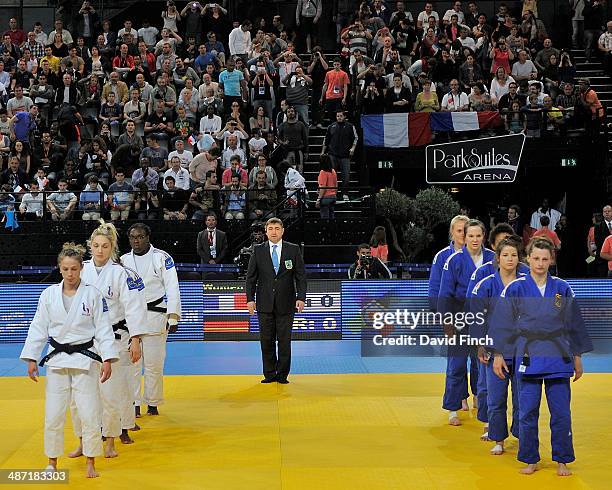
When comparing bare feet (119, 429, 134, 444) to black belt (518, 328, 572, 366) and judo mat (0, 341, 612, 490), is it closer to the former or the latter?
judo mat (0, 341, 612, 490)

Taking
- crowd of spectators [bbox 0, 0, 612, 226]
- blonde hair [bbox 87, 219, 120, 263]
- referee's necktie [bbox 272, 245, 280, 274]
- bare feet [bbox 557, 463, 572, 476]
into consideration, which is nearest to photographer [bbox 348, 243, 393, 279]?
crowd of spectators [bbox 0, 0, 612, 226]

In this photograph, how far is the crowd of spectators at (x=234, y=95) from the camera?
18.7 metres

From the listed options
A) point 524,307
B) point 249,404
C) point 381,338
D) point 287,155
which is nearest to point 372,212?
point 287,155

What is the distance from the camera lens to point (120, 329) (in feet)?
28.7

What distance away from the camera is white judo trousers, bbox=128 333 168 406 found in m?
9.87

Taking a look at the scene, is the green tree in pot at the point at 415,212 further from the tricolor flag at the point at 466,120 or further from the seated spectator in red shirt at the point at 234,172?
the seated spectator in red shirt at the point at 234,172

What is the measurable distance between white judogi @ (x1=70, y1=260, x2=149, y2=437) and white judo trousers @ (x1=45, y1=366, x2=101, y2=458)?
1.99 feet

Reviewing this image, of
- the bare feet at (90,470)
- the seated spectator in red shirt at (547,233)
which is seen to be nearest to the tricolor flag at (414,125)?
the seated spectator in red shirt at (547,233)

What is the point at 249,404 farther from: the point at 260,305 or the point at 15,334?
the point at 15,334

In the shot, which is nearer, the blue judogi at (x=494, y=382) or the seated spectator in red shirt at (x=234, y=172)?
the blue judogi at (x=494, y=382)

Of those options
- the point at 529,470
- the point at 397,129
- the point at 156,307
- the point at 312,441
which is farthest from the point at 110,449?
the point at 397,129

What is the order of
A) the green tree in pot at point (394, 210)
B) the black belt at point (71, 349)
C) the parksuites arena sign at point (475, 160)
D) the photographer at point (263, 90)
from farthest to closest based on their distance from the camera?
the photographer at point (263, 90) → the parksuites arena sign at point (475, 160) → the green tree in pot at point (394, 210) → the black belt at point (71, 349)

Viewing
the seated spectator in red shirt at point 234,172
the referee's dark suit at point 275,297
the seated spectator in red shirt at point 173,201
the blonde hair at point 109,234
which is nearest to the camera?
the blonde hair at point 109,234

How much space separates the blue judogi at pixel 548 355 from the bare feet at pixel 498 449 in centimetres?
65
